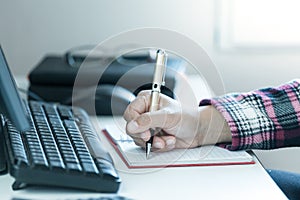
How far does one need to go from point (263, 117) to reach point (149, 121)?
9.0 inches

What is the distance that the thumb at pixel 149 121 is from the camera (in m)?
1.07

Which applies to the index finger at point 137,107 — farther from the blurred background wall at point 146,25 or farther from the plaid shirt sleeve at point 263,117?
the blurred background wall at point 146,25

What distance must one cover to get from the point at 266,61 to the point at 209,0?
10.7 inches

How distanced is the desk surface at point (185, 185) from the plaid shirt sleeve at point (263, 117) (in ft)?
0.29

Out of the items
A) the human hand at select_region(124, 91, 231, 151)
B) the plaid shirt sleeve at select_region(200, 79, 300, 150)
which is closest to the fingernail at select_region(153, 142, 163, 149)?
the human hand at select_region(124, 91, 231, 151)

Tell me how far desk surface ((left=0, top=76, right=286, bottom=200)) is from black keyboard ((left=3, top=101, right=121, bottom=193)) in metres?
0.02

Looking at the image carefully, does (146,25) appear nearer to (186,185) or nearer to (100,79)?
(100,79)

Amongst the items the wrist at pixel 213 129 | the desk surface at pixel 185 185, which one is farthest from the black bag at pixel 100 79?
the desk surface at pixel 185 185

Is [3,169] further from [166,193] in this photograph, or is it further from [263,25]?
[263,25]

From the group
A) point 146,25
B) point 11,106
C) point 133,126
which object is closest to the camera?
point 11,106

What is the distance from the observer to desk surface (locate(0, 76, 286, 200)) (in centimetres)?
90

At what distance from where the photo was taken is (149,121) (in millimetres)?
1082

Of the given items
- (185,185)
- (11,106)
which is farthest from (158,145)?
(11,106)

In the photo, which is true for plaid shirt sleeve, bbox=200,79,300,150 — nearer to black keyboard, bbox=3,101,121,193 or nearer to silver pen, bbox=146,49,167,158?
silver pen, bbox=146,49,167,158
